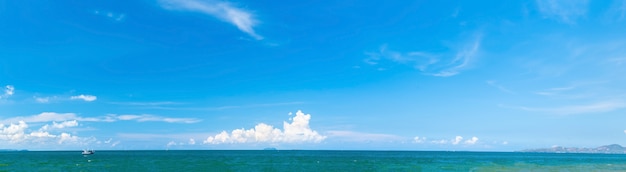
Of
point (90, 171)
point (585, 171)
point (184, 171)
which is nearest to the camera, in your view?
point (90, 171)

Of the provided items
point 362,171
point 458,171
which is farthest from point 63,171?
point 458,171

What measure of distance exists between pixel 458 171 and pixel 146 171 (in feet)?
192

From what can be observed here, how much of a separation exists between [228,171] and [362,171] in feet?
83.1

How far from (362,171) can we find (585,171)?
150 ft

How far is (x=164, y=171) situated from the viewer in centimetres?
8031

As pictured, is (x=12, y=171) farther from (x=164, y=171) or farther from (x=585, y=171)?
(x=585, y=171)

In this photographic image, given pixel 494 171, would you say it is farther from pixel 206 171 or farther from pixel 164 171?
pixel 164 171

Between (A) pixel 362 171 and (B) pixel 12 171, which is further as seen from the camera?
(A) pixel 362 171

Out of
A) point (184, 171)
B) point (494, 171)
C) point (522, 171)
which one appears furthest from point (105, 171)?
point (522, 171)

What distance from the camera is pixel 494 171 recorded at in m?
82.8

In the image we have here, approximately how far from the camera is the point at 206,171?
82.8 m

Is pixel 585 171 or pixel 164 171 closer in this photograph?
pixel 164 171

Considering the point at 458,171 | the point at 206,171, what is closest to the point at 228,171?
the point at 206,171

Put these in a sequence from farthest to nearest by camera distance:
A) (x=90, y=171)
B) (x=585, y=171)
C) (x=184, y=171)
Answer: (x=585, y=171), (x=184, y=171), (x=90, y=171)
